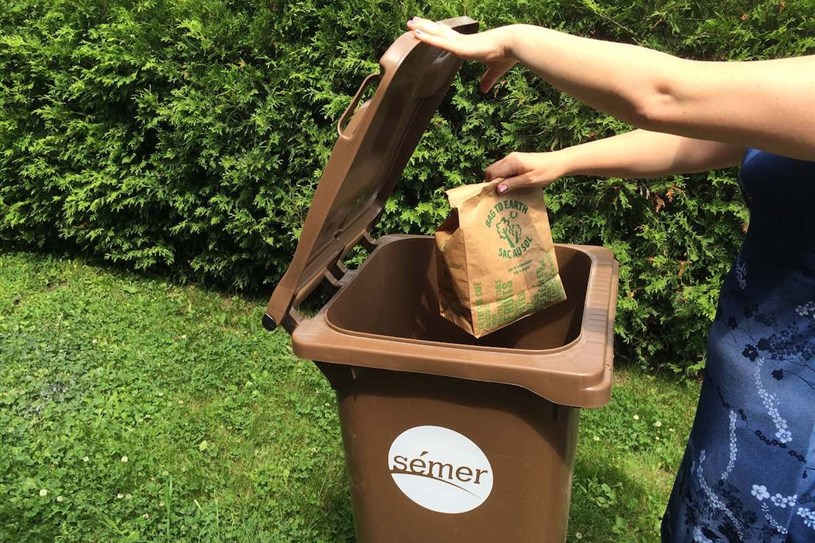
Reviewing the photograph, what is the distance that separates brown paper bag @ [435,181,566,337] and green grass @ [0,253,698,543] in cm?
124

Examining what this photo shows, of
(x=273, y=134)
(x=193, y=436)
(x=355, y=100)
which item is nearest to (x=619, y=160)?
(x=355, y=100)

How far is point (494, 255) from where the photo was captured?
1571 millimetres

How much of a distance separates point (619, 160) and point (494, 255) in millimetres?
379

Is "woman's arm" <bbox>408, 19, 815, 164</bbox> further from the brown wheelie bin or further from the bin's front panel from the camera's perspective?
the bin's front panel

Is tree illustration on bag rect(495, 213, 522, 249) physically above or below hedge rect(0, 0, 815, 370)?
above

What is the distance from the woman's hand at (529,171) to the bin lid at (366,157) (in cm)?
31

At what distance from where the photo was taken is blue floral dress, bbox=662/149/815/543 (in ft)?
3.70

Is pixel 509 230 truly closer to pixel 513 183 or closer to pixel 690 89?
pixel 513 183

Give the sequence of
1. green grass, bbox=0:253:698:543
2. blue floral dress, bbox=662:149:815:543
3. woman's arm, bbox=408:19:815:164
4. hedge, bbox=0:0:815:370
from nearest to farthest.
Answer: woman's arm, bbox=408:19:815:164 → blue floral dress, bbox=662:149:815:543 → green grass, bbox=0:253:698:543 → hedge, bbox=0:0:815:370

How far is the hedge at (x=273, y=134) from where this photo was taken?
9.89 ft

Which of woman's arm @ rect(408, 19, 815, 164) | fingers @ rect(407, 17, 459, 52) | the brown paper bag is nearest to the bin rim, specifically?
the brown paper bag

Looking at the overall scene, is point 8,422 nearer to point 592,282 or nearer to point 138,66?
point 138,66

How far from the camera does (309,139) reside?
3.62m

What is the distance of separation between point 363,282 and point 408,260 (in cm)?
27
